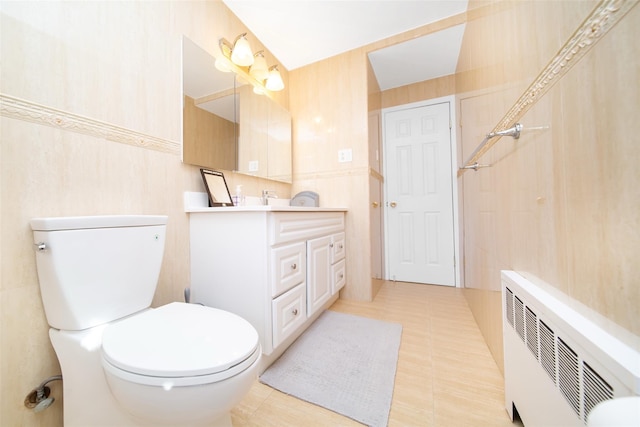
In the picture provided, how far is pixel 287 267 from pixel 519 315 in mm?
937

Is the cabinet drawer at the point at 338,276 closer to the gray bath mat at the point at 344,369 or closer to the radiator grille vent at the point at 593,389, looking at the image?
the gray bath mat at the point at 344,369

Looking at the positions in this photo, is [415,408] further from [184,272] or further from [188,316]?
[184,272]

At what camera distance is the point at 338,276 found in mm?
1820

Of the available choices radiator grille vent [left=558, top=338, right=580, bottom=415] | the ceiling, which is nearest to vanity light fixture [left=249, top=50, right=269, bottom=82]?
the ceiling

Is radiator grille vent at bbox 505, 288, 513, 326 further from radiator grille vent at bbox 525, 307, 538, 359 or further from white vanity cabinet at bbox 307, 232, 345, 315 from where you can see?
white vanity cabinet at bbox 307, 232, 345, 315

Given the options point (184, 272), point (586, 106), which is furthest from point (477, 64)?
point (184, 272)

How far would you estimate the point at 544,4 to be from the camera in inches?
25.7

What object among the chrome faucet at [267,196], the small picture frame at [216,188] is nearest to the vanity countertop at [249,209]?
the small picture frame at [216,188]

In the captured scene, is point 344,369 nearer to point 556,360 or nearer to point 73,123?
point 556,360

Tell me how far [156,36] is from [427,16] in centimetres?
189

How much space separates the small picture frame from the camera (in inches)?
53.2

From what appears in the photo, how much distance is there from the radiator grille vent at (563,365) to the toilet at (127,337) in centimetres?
71

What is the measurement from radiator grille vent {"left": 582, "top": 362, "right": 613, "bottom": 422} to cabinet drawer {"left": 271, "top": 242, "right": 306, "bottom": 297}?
38.2 inches

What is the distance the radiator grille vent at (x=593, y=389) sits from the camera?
36 centimetres
